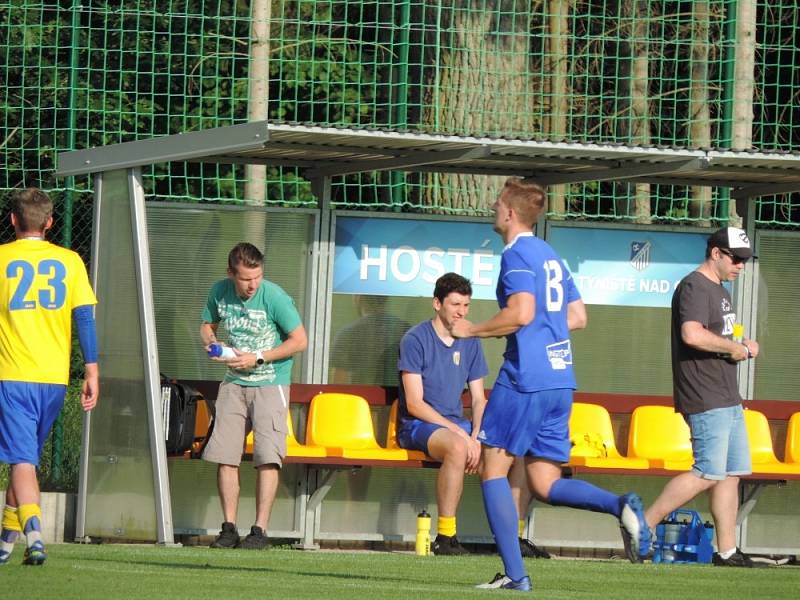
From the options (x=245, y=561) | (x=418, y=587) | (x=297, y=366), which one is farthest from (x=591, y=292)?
(x=418, y=587)

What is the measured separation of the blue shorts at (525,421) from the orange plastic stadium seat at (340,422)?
403cm

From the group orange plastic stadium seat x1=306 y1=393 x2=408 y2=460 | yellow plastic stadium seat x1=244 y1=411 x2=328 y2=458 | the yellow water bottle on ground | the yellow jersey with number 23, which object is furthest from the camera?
orange plastic stadium seat x1=306 y1=393 x2=408 y2=460

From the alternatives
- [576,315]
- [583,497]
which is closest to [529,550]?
[576,315]

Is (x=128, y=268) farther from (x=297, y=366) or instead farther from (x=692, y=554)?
(x=692, y=554)

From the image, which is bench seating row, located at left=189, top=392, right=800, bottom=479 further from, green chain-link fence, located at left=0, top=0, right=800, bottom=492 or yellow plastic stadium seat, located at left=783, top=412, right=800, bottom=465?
green chain-link fence, located at left=0, top=0, right=800, bottom=492

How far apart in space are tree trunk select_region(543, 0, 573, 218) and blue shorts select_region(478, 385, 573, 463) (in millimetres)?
6890

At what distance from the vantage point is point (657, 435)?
39.0ft

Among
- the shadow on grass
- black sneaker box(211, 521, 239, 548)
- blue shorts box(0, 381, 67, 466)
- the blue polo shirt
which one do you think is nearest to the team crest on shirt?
the shadow on grass

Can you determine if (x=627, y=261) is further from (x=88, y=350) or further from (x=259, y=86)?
(x=88, y=350)

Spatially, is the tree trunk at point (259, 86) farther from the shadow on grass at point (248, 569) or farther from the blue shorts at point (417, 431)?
the shadow on grass at point (248, 569)

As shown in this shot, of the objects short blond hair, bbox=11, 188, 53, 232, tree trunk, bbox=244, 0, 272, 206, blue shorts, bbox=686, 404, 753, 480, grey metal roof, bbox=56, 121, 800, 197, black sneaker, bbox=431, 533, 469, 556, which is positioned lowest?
black sneaker, bbox=431, 533, 469, 556

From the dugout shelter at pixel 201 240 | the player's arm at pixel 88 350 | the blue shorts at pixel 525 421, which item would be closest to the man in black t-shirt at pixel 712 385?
the dugout shelter at pixel 201 240

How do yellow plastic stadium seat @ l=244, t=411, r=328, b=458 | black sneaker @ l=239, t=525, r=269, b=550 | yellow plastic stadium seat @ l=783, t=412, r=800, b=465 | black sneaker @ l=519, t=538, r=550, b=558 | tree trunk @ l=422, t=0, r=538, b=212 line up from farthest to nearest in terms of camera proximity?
tree trunk @ l=422, t=0, r=538, b=212 < yellow plastic stadium seat @ l=783, t=412, r=800, b=465 < black sneaker @ l=519, t=538, r=550, b=558 < yellow plastic stadium seat @ l=244, t=411, r=328, b=458 < black sneaker @ l=239, t=525, r=269, b=550

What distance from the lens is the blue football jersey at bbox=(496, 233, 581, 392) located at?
290 inches
